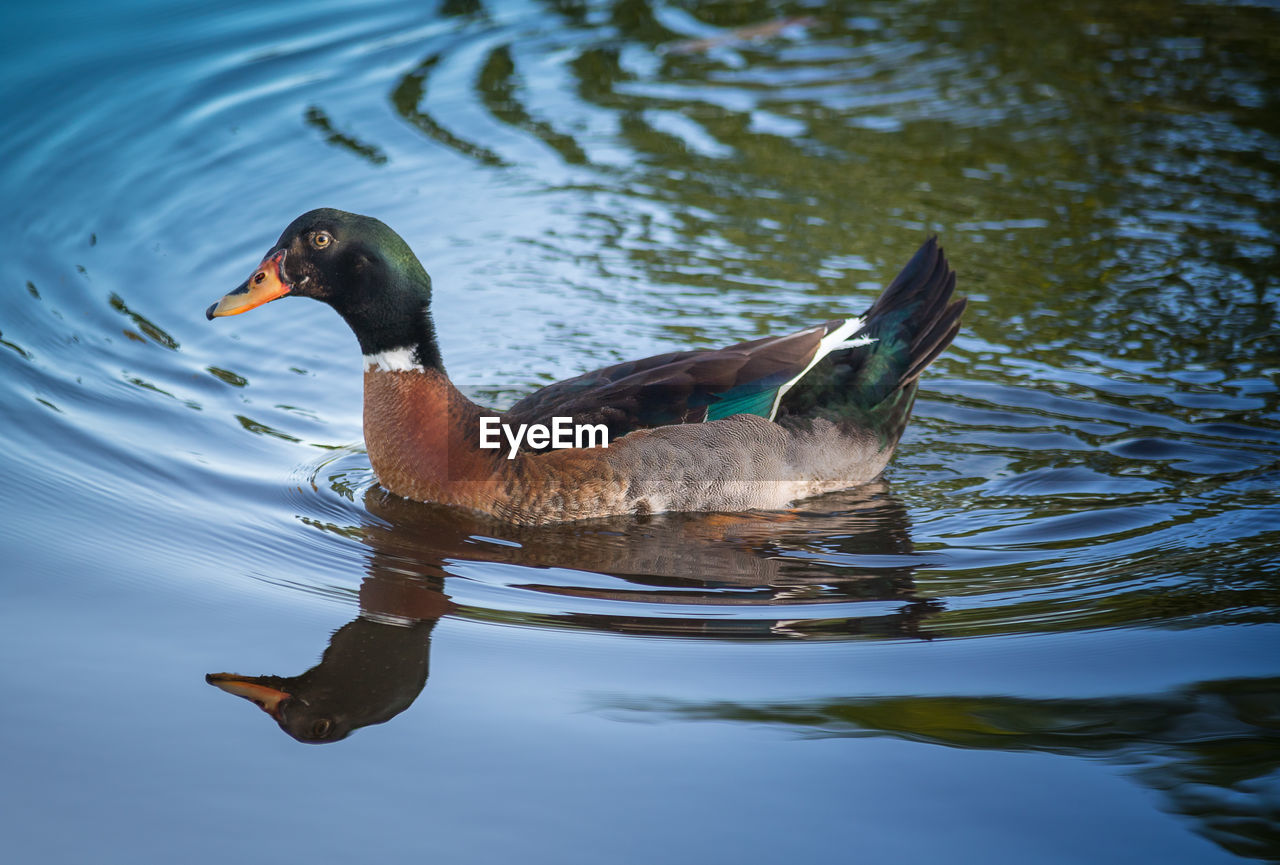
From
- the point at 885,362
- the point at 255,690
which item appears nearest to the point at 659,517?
the point at 885,362

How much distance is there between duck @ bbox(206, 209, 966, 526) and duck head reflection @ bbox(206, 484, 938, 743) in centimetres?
14

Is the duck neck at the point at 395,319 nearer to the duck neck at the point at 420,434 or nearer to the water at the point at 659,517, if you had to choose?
the duck neck at the point at 420,434

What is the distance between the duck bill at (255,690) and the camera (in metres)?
4.24

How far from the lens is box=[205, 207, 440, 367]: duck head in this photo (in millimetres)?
6164

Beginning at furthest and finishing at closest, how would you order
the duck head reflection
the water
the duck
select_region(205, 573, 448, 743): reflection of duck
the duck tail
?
the duck tail < the duck < the duck head reflection < select_region(205, 573, 448, 743): reflection of duck < the water

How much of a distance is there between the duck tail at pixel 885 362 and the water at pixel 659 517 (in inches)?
14.8

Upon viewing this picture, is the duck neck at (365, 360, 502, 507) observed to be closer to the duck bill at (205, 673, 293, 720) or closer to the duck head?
the duck head

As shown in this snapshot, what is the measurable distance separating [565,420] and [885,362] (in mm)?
1805

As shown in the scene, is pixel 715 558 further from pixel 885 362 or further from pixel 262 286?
pixel 262 286

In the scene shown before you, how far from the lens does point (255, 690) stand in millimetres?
4328

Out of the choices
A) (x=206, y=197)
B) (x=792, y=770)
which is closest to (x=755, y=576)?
(x=792, y=770)

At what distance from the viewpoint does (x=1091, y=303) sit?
8531 mm

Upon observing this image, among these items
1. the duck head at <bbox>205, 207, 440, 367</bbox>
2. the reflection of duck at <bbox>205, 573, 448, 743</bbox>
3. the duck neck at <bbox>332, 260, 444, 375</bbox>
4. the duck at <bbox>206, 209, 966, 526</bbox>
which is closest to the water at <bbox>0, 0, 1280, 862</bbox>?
the reflection of duck at <bbox>205, 573, 448, 743</bbox>

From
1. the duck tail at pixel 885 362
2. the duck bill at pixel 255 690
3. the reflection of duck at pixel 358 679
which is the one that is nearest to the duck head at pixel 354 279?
the reflection of duck at pixel 358 679
